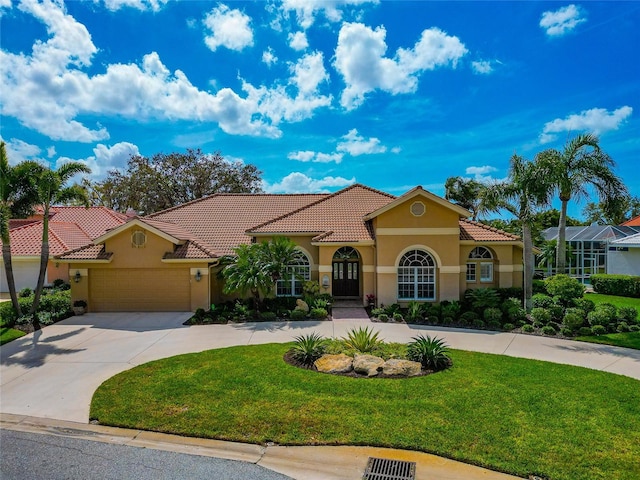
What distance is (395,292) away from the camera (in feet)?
60.8

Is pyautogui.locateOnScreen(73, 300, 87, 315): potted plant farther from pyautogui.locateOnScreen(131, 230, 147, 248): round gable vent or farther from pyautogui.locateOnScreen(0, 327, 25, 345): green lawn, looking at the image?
pyautogui.locateOnScreen(131, 230, 147, 248): round gable vent

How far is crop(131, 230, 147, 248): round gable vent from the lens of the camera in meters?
18.3

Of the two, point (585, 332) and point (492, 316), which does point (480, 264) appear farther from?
point (585, 332)

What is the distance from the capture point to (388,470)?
19.4 feet

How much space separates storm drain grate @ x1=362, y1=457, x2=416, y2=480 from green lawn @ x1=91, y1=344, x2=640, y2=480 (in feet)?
1.39

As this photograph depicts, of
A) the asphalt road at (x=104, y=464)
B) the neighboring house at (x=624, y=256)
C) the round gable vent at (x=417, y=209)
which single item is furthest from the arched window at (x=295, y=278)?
the neighboring house at (x=624, y=256)

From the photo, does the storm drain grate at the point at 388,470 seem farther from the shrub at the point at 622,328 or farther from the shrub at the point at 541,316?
the shrub at the point at 622,328

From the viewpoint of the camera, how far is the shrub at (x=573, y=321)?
14039mm

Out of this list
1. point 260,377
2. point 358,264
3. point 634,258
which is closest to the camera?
point 260,377

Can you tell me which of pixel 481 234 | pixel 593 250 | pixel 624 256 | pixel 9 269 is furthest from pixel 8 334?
pixel 624 256

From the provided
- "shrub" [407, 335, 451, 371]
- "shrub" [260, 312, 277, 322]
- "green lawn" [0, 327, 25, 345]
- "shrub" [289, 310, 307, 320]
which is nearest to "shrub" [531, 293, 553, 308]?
"shrub" [407, 335, 451, 371]

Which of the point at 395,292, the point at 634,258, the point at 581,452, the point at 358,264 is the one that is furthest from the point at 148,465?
the point at 634,258

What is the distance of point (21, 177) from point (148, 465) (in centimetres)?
1460

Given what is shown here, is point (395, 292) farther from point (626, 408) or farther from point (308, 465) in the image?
point (308, 465)
